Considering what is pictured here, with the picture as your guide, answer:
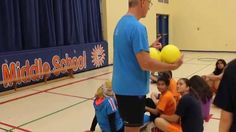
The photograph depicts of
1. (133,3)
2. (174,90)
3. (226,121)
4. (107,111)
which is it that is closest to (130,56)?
(133,3)

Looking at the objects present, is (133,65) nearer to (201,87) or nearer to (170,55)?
(170,55)

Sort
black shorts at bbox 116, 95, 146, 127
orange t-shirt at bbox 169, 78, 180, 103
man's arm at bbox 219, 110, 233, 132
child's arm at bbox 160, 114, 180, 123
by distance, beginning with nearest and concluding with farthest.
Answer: man's arm at bbox 219, 110, 233, 132, black shorts at bbox 116, 95, 146, 127, child's arm at bbox 160, 114, 180, 123, orange t-shirt at bbox 169, 78, 180, 103

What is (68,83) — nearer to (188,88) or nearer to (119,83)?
(188,88)

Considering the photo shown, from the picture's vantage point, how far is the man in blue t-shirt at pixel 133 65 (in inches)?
72.4

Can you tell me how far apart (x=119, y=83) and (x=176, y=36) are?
12.0 metres

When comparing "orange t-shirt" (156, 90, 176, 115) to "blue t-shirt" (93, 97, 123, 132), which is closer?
"blue t-shirt" (93, 97, 123, 132)

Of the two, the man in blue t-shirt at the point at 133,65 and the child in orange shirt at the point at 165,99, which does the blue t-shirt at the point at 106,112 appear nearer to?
the child in orange shirt at the point at 165,99

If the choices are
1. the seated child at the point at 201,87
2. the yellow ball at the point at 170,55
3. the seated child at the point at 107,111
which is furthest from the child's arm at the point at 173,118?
the yellow ball at the point at 170,55

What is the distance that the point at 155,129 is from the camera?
318cm

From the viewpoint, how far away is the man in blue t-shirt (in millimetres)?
1840

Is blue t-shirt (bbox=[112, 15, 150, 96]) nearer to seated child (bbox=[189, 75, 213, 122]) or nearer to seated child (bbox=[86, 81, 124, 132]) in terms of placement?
seated child (bbox=[86, 81, 124, 132])

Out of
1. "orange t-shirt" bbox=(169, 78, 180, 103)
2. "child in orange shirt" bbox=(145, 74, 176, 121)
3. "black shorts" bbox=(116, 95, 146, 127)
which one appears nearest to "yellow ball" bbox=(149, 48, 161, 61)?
"black shorts" bbox=(116, 95, 146, 127)

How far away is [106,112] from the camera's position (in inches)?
118

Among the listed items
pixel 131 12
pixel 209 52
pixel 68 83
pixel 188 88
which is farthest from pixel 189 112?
pixel 209 52
